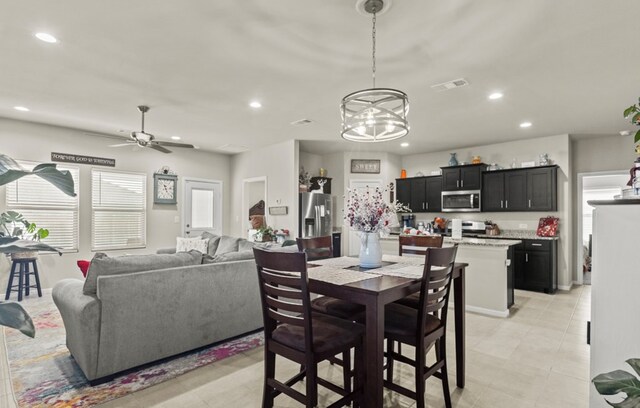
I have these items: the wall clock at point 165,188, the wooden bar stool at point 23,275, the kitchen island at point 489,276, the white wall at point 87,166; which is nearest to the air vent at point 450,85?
the kitchen island at point 489,276

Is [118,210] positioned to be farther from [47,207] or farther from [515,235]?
[515,235]

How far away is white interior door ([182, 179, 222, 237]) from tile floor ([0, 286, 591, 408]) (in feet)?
16.6

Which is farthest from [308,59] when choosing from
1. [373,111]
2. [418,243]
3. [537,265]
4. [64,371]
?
[537,265]

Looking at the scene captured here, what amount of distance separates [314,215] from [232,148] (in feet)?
7.83

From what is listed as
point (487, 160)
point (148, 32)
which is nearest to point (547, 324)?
point (487, 160)

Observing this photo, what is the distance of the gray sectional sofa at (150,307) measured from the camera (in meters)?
2.44

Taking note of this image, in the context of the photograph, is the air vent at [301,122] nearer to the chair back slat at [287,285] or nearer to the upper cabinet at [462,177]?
the upper cabinet at [462,177]

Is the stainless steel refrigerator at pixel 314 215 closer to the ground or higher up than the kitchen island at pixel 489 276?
higher up

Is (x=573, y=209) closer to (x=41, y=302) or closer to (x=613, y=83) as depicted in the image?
(x=613, y=83)

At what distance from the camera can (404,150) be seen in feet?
24.2

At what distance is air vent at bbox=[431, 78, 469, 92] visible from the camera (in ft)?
11.5

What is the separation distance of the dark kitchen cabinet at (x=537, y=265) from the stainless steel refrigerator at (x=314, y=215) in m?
3.61

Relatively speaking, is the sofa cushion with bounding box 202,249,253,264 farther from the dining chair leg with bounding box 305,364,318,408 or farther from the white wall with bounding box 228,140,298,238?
the white wall with bounding box 228,140,298,238

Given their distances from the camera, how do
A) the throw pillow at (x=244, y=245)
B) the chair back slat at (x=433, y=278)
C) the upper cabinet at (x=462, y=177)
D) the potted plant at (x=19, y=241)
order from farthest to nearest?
the upper cabinet at (x=462, y=177) → the throw pillow at (x=244, y=245) → the chair back slat at (x=433, y=278) → the potted plant at (x=19, y=241)
